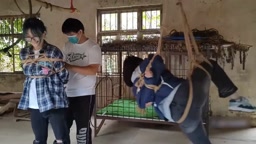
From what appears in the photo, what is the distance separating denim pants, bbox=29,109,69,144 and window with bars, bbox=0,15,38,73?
4.12 metres

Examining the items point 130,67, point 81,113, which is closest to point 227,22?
point 81,113

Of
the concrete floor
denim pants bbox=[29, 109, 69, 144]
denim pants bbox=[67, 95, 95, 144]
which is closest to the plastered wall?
the concrete floor

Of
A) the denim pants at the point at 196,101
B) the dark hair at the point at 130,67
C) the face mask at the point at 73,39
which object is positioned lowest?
the denim pants at the point at 196,101

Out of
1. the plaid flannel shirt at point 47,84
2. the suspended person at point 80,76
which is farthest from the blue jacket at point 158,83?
the suspended person at point 80,76

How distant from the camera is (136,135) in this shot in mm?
3943

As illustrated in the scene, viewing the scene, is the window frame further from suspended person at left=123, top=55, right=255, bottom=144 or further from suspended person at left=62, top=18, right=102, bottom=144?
suspended person at left=123, top=55, right=255, bottom=144

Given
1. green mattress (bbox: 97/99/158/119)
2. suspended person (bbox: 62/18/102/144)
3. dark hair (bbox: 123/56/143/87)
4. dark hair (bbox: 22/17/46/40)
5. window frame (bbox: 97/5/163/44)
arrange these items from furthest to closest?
window frame (bbox: 97/5/163/44), green mattress (bbox: 97/99/158/119), suspended person (bbox: 62/18/102/144), dark hair (bbox: 22/17/46/40), dark hair (bbox: 123/56/143/87)

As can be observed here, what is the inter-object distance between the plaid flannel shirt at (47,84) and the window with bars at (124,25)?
2751 millimetres

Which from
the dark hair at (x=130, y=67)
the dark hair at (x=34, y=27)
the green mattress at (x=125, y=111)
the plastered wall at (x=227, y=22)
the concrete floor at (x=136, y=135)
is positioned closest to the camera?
the dark hair at (x=130, y=67)

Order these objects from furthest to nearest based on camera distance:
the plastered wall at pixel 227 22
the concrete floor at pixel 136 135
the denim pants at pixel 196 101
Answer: the plastered wall at pixel 227 22, the concrete floor at pixel 136 135, the denim pants at pixel 196 101

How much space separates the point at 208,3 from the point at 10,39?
4.19m

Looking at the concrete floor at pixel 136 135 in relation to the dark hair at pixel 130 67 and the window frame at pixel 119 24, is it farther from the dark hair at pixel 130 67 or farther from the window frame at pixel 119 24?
the dark hair at pixel 130 67

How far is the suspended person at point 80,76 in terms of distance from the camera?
2.36 m

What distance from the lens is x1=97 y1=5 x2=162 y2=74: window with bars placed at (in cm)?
492
